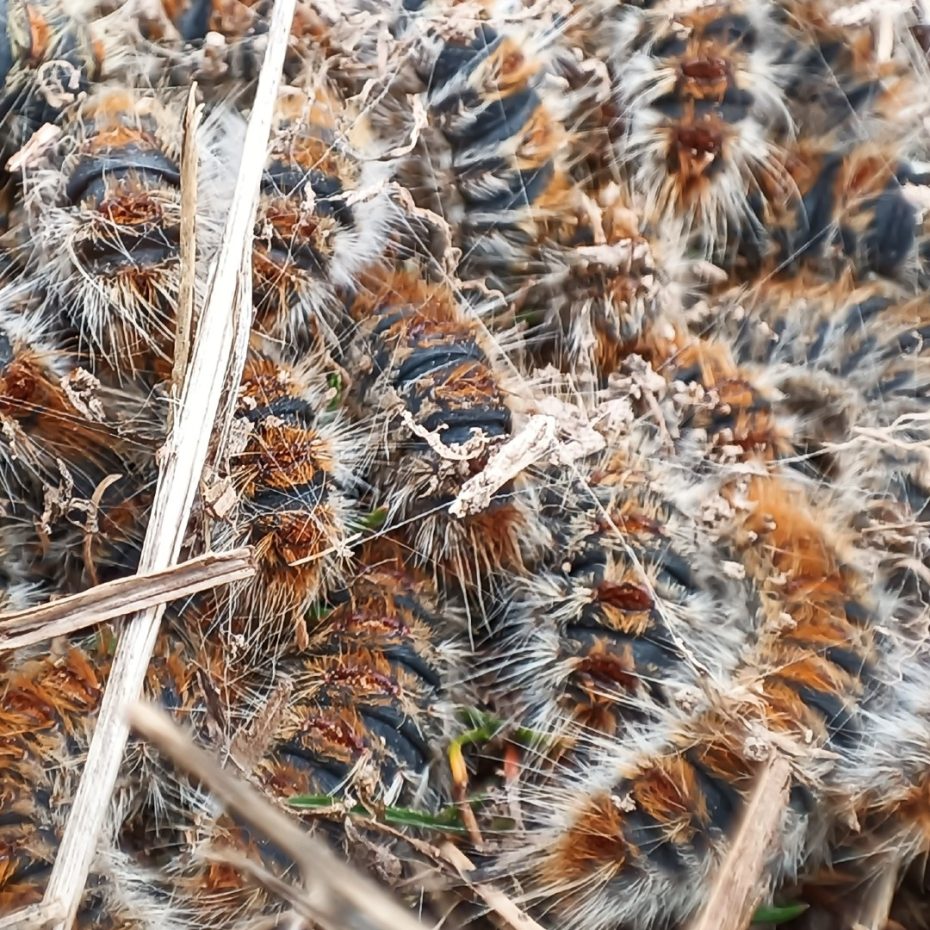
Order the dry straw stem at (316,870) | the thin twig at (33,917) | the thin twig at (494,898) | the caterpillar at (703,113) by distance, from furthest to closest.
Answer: the caterpillar at (703,113), the thin twig at (494,898), the thin twig at (33,917), the dry straw stem at (316,870)

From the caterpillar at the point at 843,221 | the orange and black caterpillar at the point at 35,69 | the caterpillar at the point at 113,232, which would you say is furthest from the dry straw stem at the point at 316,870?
the caterpillar at the point at 843,221

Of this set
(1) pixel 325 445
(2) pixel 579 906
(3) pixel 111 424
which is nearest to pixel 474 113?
(1) pixel 325 445

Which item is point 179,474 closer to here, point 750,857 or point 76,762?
point 76,762

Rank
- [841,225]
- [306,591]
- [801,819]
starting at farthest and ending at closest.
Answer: [841,225] < [306,591] < [801,819]

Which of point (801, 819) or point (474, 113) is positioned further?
point (474, 113)

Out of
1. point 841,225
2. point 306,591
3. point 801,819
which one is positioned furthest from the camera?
point 841,225

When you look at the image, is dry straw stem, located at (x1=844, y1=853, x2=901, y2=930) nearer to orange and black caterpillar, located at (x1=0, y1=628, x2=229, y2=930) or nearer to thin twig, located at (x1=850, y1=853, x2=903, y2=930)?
thin twig, located at (x1=850, y1=853, x2=903, y2=930)

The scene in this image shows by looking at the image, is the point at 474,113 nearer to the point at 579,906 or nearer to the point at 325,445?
the point at 325,445

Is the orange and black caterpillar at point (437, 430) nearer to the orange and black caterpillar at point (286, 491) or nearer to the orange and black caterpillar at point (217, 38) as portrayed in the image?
the orange and black caterpillar at point (286, 491)

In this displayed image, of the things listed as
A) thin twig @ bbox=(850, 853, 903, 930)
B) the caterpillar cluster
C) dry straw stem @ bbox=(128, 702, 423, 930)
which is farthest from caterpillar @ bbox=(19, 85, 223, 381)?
thin twig @ bbox=(850, 853, 903, 930)
